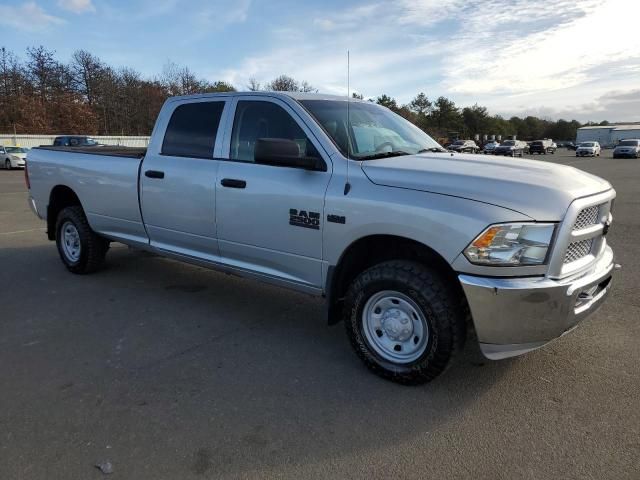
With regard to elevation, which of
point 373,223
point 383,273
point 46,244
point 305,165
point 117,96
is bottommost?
point 46,244

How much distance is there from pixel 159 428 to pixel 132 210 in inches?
112

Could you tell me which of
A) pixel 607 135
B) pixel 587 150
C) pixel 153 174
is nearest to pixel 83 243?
pixel 153 174

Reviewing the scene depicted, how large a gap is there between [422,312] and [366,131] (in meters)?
1.62

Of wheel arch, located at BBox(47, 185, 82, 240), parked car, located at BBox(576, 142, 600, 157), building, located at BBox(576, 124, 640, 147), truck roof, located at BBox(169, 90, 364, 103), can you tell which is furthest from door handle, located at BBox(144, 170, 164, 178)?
building, located at BBox(576, 124, 640, 147)

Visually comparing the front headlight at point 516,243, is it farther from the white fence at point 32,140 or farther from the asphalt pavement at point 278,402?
the white fence at point 32,140

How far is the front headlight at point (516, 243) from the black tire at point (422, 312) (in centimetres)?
42

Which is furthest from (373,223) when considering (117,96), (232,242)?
(117,96)

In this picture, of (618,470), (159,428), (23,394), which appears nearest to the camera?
(618,470)

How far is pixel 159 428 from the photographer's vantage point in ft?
9.14

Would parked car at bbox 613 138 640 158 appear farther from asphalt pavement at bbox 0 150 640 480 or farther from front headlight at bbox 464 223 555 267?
front headlight at bbox 464 223 555 267

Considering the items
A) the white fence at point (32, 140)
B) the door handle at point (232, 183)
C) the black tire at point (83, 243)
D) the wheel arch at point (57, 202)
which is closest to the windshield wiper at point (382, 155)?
the door handle at point (232, 183)

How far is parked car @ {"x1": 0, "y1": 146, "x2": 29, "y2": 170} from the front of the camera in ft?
84.4

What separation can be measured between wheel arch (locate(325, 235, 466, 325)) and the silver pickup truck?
1 centimetres

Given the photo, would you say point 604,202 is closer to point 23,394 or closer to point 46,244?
point 23,394
